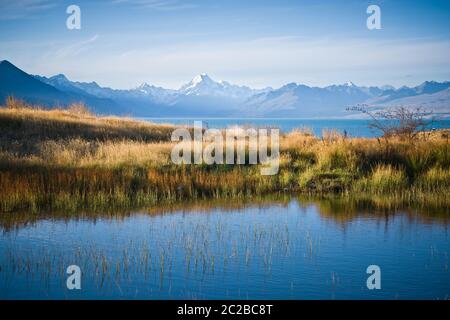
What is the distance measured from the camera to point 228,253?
448 inches

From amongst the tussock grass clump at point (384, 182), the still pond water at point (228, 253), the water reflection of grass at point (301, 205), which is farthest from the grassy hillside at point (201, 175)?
the still pond water at point (228, 253)

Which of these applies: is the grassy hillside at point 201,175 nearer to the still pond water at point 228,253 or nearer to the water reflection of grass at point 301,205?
the water reflection of grass at point 301,205

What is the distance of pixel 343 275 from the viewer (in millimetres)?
9938

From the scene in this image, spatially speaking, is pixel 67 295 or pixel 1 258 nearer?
pixel 67 295

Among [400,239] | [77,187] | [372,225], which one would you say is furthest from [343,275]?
[77,187]

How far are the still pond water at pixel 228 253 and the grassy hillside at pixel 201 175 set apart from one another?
147 cm

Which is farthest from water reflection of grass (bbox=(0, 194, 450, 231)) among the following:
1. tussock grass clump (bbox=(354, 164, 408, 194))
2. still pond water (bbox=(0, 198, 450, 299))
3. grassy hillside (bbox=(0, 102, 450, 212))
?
tussock grass clump (bbox=(354, 164, 408, 194))

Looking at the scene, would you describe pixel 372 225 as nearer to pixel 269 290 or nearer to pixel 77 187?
pixel 269 290

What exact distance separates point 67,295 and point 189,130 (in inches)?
1153

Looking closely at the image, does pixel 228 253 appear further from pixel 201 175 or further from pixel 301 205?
pixel 201 175

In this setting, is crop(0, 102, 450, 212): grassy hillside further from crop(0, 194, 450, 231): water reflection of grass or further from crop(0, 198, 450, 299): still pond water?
crop(0, 198, 450, 299): still pond water

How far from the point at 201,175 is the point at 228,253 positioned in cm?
792

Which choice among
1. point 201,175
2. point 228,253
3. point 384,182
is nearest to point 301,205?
point 384,182

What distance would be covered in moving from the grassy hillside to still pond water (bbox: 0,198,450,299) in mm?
1470
